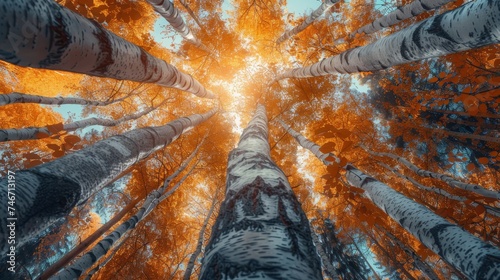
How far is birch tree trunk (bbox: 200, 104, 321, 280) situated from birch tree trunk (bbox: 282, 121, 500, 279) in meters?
1.79

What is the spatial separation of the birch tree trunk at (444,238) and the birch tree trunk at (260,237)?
1.79 metres

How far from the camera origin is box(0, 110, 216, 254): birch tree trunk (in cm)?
124

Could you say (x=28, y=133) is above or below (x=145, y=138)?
above

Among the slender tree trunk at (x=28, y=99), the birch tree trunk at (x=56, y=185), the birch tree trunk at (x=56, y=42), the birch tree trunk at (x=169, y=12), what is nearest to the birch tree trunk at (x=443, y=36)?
the birch tree trunk at (x=56, y=42)

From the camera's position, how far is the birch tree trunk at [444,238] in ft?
5.78

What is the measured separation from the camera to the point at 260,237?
828 mm

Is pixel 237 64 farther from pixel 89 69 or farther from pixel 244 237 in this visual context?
pixel 244 237

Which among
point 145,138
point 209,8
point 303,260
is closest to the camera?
point 303,260

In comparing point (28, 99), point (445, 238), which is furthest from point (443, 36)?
point (28, 99)

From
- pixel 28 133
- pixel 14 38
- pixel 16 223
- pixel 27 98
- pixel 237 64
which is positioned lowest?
pixel 16 223

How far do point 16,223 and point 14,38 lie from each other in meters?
0.98

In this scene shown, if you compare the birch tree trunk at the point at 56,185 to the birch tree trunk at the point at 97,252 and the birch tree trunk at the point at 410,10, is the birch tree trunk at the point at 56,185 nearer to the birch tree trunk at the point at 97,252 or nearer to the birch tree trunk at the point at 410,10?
the birch tree trunk at the point at 97,252

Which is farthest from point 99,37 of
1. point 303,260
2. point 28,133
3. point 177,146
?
point 177,146

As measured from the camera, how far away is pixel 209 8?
9461 millimetres
